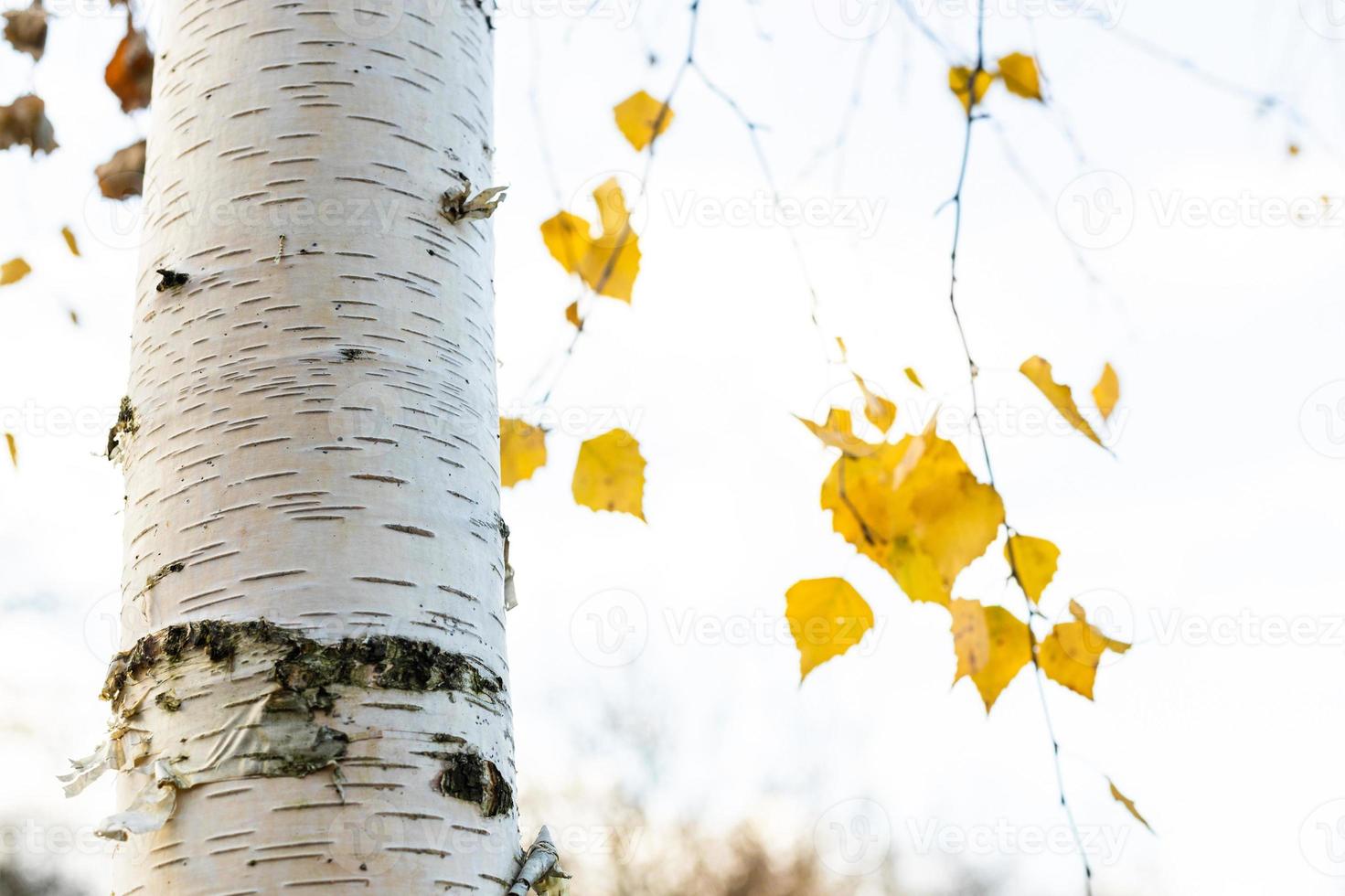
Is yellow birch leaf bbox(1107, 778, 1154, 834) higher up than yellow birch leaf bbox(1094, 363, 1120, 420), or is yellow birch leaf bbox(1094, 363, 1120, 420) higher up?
yellow birch leaf bbox(1094, 363, 1120, 420)

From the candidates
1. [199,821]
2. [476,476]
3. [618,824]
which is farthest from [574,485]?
[618,824]

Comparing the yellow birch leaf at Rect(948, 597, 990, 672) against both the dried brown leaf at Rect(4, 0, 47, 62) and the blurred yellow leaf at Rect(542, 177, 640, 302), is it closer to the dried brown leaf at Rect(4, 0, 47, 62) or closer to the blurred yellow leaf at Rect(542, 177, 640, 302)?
the blurred yellow leaf at Rect(542, 177, 640, 302)

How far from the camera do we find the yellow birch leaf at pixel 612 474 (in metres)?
1.12

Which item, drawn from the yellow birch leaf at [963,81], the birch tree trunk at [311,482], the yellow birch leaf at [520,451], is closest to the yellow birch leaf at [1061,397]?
the yellow birch leaf at [963,81]

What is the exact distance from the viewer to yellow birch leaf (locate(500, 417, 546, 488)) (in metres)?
1.20

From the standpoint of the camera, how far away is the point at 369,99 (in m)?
0.81

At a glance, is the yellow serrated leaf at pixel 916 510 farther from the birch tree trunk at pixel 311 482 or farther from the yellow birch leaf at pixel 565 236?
the yellow birch leaf at pixel 565 236

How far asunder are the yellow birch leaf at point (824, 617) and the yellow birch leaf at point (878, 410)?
0.47 ft

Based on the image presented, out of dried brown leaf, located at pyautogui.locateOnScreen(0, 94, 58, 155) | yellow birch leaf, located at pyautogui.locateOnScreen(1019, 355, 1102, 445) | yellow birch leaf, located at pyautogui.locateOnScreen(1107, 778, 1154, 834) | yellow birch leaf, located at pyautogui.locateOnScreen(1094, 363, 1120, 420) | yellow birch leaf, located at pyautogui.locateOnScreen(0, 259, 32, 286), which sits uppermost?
dried brown leaf, located at pyautogui.locateOnScreen(0, 94, 58, 155)

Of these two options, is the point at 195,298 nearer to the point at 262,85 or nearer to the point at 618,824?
the point at 262,85

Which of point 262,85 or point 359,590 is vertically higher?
point 262,85

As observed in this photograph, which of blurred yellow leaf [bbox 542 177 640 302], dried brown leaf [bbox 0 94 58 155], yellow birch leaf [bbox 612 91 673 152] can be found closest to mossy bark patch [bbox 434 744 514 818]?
blurred yellow leaf [bbox 542 177 640 302]

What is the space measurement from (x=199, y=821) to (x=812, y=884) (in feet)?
49.6

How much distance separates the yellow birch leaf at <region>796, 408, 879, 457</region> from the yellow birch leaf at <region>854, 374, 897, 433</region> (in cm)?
2
